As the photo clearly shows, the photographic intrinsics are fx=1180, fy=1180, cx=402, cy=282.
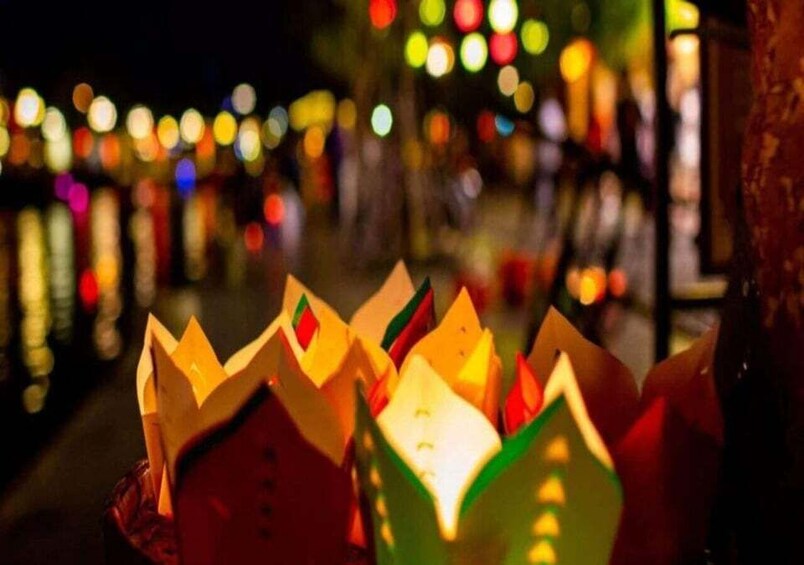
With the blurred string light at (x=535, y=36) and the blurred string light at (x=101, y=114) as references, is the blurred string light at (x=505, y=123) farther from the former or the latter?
the blurred string light at (x=101, y=114)

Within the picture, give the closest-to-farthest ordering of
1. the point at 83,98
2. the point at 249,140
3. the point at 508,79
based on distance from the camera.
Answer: the point at 508,79, the point at 83,98, the point at 249,140

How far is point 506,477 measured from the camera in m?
1.24

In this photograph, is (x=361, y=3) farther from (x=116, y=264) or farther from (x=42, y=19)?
(x=42, y=19)

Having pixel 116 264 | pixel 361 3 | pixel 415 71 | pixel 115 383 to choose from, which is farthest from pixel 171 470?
pixel 116 264

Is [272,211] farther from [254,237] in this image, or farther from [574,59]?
[574,59]

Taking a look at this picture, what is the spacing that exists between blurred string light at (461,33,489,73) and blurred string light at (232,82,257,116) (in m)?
54.5

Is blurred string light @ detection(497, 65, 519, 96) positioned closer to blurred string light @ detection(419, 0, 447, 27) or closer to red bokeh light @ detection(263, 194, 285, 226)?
blurred string light @ detection(419, 0, 447, 27)

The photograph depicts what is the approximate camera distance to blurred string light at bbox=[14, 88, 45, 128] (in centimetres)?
5103

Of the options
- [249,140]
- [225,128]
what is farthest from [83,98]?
[225,128]

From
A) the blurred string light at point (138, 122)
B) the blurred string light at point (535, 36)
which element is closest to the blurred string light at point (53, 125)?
the blurred string light at point (138, 122)

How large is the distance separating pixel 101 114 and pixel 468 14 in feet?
182

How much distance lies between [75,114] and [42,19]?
32767 millimetres

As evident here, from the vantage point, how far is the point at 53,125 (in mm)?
62438

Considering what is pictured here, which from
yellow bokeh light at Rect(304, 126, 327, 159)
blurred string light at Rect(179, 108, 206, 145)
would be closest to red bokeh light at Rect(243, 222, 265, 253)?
yellow bokeh light at Rect(304, 126, 327, 159)
